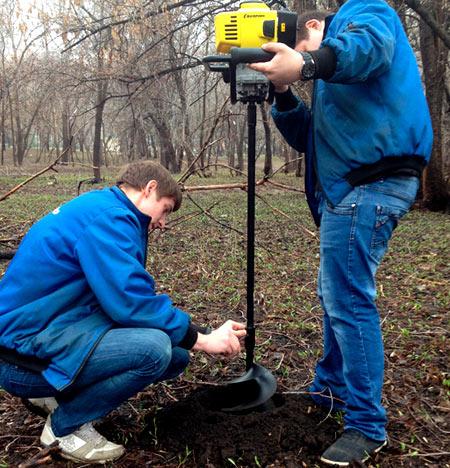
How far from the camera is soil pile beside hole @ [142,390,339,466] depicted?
7.42 ft

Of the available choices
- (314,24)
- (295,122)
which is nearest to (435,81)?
(295,122)

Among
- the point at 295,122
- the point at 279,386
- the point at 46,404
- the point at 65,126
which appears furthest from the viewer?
the point at 65,126

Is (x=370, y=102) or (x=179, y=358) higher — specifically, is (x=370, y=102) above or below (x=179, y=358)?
above

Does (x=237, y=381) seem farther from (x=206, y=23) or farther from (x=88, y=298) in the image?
(x=206, y=23)

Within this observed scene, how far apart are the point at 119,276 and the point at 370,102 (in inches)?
46.7

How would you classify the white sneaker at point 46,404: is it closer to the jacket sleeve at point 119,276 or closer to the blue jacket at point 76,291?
the blue jacket at point 76,291

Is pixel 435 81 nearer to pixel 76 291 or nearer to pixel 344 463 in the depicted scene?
pixel 344 463

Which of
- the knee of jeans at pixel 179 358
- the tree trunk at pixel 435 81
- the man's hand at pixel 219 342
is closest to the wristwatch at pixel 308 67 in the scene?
the man's hand at pixel 219 342

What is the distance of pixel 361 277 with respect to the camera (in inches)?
85.9

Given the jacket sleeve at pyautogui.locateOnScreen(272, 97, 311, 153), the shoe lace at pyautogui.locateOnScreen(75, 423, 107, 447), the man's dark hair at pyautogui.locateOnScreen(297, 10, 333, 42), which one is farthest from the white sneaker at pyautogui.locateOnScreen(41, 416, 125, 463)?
the man's dark hair at pyautogui.locateOnScreen(297, 10, 333, 42)

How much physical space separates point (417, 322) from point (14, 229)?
6.06m

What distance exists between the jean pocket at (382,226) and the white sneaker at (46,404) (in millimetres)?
1574

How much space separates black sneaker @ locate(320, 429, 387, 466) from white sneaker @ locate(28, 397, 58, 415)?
122cm

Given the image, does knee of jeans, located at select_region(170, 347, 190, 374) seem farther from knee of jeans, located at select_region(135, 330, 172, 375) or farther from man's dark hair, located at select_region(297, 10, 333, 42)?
man's dark hair, located at select_region(297, 10, 333, 42)
